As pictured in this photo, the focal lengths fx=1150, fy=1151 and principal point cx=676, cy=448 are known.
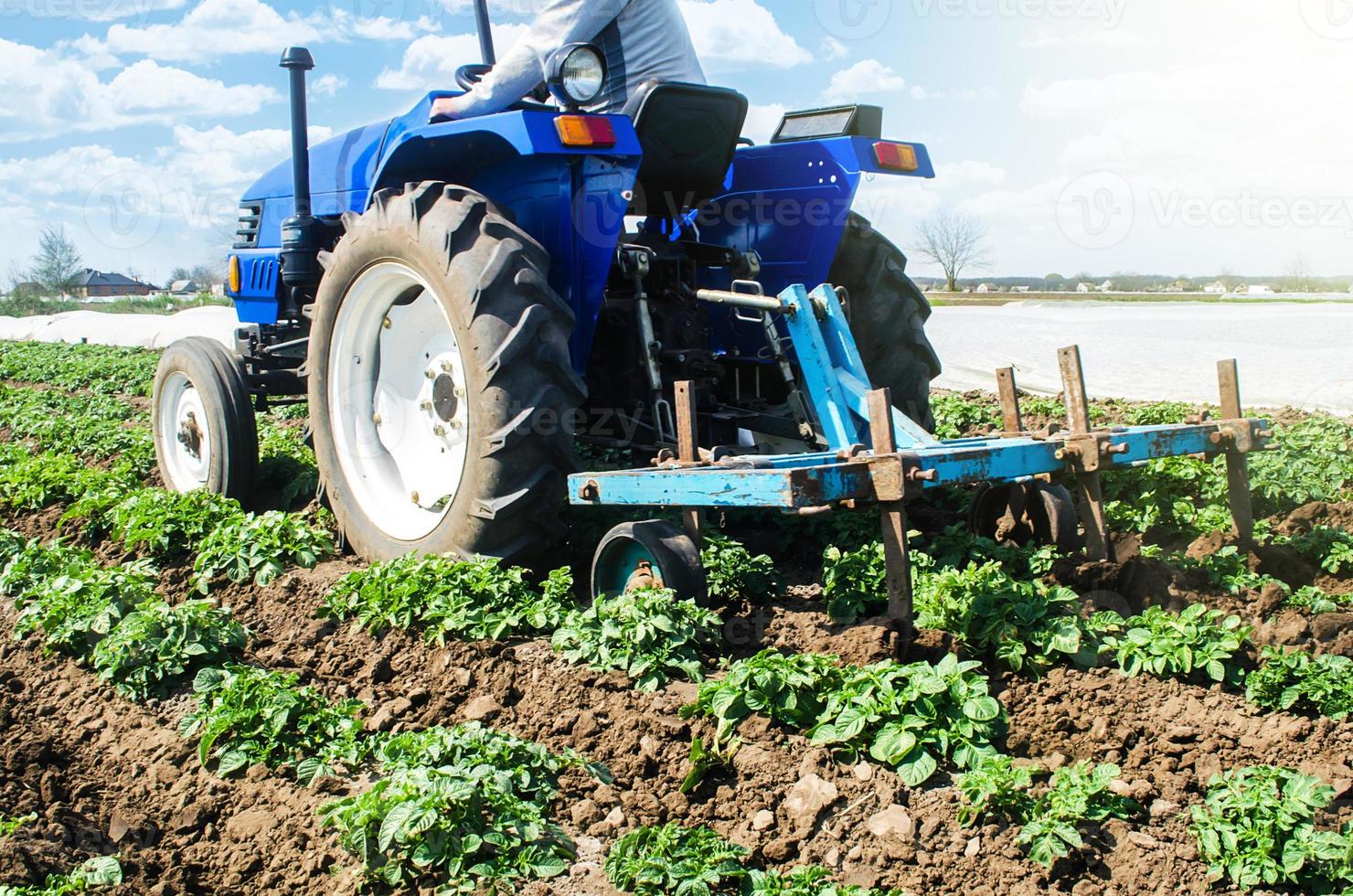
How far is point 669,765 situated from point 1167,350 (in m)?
7.50

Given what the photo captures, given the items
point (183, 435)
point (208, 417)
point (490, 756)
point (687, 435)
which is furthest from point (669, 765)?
point (183, 435)

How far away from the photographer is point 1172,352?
898 cm

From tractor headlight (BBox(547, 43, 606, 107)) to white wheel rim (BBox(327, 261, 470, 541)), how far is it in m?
0.95

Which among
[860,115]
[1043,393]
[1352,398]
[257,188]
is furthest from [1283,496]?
[257,188]

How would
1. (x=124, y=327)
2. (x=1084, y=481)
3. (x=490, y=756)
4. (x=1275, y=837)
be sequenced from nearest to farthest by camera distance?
1. (x=1275, y=837)
2. (x=490, y=756)
3. (x=1084, y=481)
4. (x=124, y=327)

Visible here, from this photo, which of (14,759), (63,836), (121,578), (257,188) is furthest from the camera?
(257,188)

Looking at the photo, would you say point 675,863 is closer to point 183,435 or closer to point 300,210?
point 300,210

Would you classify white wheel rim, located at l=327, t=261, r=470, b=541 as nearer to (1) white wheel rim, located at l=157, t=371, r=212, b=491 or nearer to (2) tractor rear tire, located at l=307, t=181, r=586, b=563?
(2) tractor rear tire, located at l=307, t=181, r=586, b=563

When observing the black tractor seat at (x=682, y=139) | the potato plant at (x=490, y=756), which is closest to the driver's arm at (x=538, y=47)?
the black tractor seat at (x=682, y=139)

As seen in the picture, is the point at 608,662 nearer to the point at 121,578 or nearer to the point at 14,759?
the point at 14,759

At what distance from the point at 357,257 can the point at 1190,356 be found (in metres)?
6.74

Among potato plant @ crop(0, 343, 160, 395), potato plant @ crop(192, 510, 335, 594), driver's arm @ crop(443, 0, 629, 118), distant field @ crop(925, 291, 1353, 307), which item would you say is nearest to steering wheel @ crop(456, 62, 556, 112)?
driver's arm @ crop(443, 0, 629, 118)

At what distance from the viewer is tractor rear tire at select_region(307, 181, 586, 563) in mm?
3789

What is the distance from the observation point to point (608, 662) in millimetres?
3293
